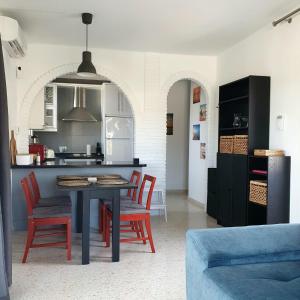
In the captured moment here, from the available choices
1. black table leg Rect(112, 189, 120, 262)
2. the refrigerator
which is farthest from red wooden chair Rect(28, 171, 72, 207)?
the refrigerator

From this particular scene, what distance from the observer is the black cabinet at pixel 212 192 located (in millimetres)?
5481

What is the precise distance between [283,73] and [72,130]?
16.6 feet

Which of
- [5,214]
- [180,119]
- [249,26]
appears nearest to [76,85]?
[180,119]

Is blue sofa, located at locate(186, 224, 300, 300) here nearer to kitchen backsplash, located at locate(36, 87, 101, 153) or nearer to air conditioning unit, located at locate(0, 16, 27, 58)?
air conditioning unit, located at locate(0, 16, 27, 58)

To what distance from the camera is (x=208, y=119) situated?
5.97 meters

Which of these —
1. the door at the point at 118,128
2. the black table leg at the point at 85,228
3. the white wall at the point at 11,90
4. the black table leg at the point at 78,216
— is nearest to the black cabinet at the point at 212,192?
the door at the point at 118,128

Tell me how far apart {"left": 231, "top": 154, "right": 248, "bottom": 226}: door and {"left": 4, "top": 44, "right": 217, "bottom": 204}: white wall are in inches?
60.5

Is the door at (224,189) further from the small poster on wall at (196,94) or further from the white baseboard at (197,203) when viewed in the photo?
the small poster on wall at (196,94)

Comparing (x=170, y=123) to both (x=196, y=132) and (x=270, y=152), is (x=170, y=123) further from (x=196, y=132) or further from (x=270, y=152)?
(x=270, y=152)

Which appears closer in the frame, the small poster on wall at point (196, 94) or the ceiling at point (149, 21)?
the ceiling at point (149, 21)

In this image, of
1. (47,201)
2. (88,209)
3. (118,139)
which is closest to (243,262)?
(88,209)

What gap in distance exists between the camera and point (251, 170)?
4.25m

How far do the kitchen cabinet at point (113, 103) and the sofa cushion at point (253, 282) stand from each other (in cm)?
486

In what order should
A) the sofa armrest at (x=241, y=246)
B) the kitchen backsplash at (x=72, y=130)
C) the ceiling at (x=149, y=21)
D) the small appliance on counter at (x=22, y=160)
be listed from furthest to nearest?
the kitchen backsplash at (x=72, y=130), the small appliance on counter at (x=22, y=160), the ceiling at (x=149, y=21), the sofa armrest at (x=241, y=246)
